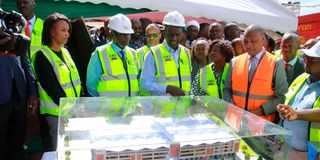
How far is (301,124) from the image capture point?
2377mm

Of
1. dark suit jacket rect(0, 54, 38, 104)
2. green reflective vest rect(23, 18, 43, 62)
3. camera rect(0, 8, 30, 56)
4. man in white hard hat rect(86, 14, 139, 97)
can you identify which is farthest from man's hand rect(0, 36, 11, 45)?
green reflective vest rect(23, 18, 43, 62)

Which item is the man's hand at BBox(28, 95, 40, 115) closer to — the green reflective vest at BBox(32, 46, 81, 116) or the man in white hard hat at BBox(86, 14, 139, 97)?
the green reflective vest at BBox(32, 46, 81, 116)

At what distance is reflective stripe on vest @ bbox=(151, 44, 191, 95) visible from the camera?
3.09 meters

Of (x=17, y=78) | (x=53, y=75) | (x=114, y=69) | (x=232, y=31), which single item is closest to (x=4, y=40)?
(x=17, y=78)

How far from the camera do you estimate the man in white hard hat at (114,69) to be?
2926mm

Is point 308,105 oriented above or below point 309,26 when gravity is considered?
below

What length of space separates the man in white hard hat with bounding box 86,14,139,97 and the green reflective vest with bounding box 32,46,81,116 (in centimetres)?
14

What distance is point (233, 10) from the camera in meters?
A: 4.30

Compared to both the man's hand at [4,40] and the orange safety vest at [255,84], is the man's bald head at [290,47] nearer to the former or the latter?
the orange safety vest at [255,84]

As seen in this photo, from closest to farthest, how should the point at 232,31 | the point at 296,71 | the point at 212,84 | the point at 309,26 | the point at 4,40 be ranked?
the point at 4,40 → the point at 212,84 → the point at 296,71 → the point at 232,31 → the point at 309,26

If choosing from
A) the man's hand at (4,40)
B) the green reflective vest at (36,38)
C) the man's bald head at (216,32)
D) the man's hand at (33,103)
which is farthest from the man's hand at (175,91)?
the man's bald head at (216,32)

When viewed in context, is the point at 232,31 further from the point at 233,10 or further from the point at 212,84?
the point at 212,84

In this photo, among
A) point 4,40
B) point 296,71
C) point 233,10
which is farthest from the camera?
point 233,10

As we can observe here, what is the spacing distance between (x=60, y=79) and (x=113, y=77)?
18.0 inches
